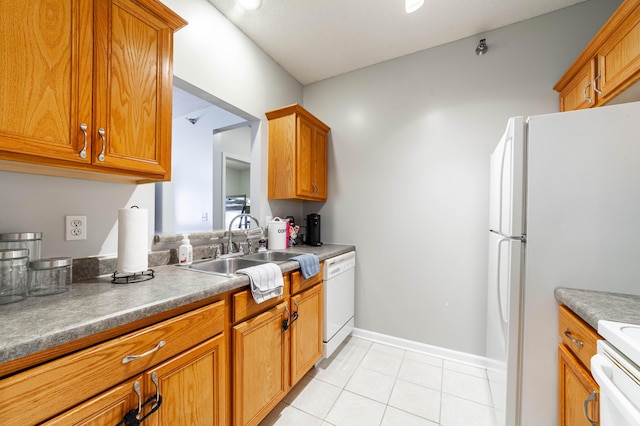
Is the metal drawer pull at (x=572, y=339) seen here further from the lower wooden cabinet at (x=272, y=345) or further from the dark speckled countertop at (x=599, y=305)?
the lower wooden cabinet at (x=272, y=345)

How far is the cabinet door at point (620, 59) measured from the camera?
3.55 feet

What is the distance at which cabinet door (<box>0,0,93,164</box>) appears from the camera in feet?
2.42

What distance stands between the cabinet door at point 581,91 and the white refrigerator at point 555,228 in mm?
561

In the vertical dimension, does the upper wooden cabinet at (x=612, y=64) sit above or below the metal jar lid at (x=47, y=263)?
above

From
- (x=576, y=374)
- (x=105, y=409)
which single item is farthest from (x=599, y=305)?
(x=105, y=409)

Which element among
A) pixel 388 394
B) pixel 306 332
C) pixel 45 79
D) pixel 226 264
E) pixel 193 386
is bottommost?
pixel 388 394

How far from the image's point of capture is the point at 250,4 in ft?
5.52

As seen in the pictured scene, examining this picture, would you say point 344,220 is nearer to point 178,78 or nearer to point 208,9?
point 178,78

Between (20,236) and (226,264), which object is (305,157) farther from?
(20,236)

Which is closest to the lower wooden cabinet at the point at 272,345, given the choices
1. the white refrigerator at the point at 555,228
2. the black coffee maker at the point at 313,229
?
the black coffee maker at the point at 313,229

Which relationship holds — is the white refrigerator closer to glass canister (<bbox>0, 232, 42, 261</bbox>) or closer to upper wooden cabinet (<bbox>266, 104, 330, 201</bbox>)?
upper wooden cabinet (<bbox>266, 104, 330, 201</bbox>)

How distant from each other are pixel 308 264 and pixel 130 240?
0.97 meters

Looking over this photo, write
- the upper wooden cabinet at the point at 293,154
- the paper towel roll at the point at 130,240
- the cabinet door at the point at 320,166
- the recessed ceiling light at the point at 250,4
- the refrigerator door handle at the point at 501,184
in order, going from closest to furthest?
the paper towel roll at the point at 130,240 < the refrigerator door handle at the point at 501,184 < the recessed ceiling light at the point at 250,4 < the upper wooden cabinet at the point at 293,154 < the cabinet door at the point at 320,166

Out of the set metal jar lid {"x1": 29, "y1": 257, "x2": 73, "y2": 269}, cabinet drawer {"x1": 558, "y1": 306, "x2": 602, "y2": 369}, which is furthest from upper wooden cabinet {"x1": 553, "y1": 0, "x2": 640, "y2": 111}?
metal jar lid {"x1": 29, "y1": 257, "x2": 73, "y2": 269}
